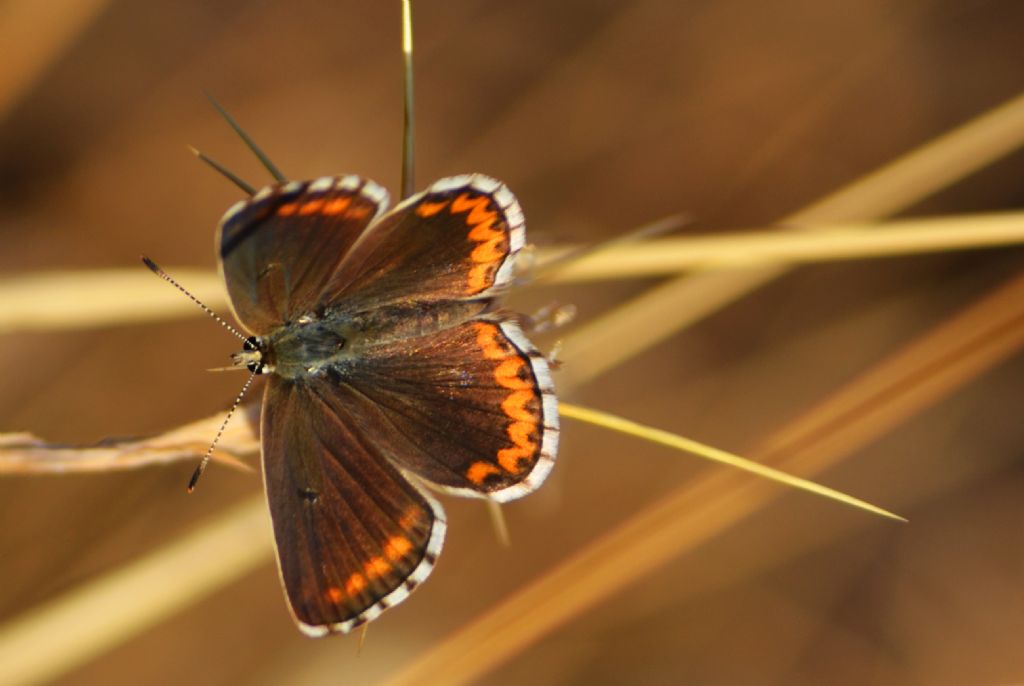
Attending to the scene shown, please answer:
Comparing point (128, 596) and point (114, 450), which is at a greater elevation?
point (114, 450)

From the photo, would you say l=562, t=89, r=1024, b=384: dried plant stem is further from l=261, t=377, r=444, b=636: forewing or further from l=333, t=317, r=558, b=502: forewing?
l=261, t=377, r=444, b=636: forewing

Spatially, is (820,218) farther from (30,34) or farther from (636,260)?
(30,34)

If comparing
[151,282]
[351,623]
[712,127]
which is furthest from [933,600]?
[151,282]

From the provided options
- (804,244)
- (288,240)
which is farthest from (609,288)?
(288,240)

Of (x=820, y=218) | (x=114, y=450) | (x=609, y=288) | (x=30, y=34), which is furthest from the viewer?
(x=609, y=288)

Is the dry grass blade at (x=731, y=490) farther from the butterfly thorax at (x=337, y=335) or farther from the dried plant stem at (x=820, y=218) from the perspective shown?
the butterfly thorax at (x=337, y=335)

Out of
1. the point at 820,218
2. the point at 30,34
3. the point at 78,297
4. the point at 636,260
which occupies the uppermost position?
the point at 30,34

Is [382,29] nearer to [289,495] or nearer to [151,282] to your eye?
[151,282]

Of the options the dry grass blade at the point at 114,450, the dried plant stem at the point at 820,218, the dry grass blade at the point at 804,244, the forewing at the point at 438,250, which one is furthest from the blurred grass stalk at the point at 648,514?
the dry grass blade at the point at 114,450
